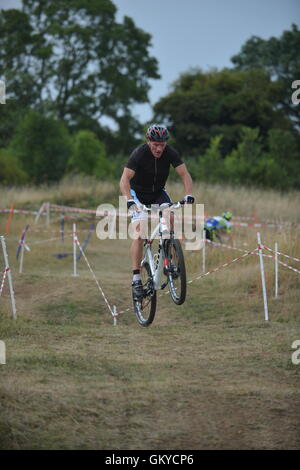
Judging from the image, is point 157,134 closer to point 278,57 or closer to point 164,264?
point 164,264

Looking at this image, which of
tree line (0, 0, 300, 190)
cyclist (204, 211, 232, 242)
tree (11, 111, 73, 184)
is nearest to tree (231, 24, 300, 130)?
tree line (0, 0, 300, 190)

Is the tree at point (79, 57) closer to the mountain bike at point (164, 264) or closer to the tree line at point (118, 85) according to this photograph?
the tree line at point (118, 85)

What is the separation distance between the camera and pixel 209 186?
26172 millimetres

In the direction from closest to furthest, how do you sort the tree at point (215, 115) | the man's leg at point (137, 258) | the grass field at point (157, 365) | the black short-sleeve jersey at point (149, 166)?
the grass field at point (157, 365) → the black short-sleeve jersey at point (149, 166) → the man's leg at point (137, 258) → the tree at point (215, 115)

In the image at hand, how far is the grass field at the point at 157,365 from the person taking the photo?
559 centimetres

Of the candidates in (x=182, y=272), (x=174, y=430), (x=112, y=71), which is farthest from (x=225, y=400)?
(x=112, y=71)

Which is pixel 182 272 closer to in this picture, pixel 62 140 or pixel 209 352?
pixel 209 352

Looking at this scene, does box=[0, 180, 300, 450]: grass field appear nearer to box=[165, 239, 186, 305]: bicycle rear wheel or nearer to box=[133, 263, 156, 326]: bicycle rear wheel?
box=[133, 263, 156, 326]: bicycle rear wheel

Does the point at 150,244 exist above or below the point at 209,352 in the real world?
above

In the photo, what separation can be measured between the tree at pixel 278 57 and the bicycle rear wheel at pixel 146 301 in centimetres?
3910

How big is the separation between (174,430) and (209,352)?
2.78 metres

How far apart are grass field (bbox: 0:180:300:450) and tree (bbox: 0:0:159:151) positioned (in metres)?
34.4

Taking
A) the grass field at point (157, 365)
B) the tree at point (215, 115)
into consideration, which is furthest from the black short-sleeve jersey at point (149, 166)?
the tree at point (215, 115)

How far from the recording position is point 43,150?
1351 inches
